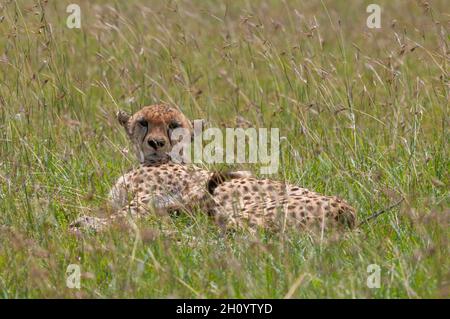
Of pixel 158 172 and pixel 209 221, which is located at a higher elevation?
pixel 158 172

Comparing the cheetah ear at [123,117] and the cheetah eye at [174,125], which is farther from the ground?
the cheetah ear at [123,117]

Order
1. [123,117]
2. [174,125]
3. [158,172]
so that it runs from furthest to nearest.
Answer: [123,117], [174,125], [158,172]

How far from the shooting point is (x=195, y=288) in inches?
157

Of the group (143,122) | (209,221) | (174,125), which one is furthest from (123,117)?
(209,221)

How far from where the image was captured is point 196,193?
5242 millimetres

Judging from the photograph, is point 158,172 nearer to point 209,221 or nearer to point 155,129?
point 155,129

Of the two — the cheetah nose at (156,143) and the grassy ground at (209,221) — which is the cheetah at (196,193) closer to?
the cheetah nose at (156,143)

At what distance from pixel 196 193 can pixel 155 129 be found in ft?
1.71

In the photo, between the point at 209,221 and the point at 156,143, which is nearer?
the point at 209,221

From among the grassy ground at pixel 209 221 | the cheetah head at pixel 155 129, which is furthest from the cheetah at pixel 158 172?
the grassy ground at pixel 209 221

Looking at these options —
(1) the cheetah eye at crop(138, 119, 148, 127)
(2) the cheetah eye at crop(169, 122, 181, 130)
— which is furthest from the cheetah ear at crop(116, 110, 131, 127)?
(2) the cheetah eye at crop(169, 122, 181, 130)

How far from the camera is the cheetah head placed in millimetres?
5578

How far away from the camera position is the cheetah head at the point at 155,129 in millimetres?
5578
